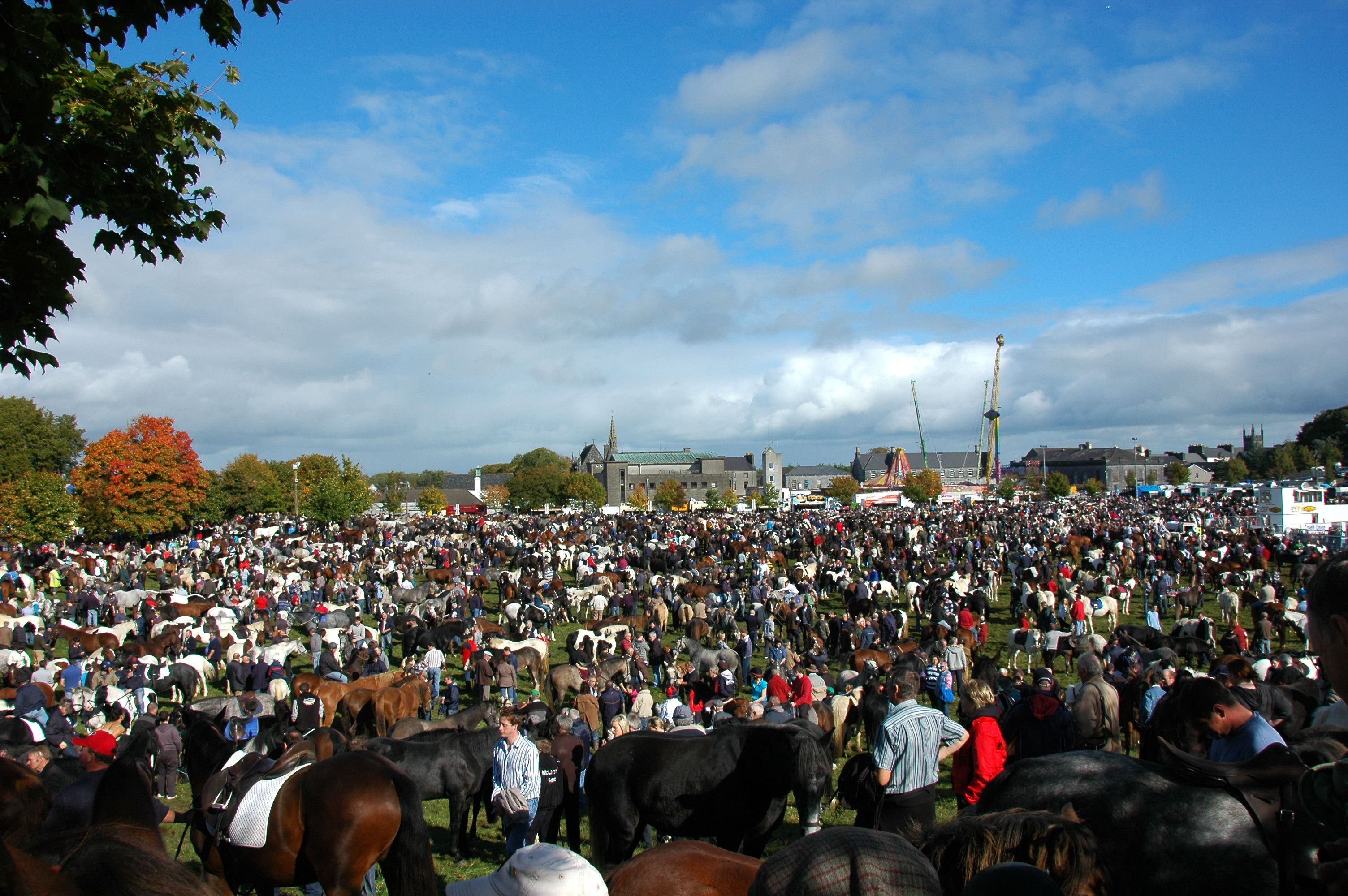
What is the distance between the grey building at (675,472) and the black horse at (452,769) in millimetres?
104167

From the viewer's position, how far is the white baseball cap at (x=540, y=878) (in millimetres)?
2914

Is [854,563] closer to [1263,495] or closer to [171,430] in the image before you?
[1263,495]

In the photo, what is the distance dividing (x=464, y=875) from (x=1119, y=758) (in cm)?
594

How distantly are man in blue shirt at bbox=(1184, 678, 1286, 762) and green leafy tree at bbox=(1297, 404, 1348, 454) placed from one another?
10694 cm

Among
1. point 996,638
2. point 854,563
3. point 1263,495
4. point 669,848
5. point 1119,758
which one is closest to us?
point 1119,758

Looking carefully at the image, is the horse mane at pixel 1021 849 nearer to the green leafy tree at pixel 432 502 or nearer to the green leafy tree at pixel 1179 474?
the green leafy tree at pixel 432 502

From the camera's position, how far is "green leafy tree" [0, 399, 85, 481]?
182ft

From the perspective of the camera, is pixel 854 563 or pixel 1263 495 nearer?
pixel 854 563

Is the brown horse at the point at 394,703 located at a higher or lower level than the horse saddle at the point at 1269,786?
lower

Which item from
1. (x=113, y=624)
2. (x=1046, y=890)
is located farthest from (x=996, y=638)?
(x=113, y=624)

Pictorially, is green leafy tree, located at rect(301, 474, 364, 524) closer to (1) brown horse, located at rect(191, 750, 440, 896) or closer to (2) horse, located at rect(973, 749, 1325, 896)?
(1) brown horse, located at rect(191, 750, 440, 896)

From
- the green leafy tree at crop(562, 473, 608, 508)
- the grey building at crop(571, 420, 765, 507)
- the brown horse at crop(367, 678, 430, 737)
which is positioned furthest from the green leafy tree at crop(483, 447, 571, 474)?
the brown horse at crop(367, 678, 430, 737)

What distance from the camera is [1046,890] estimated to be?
5.19ft

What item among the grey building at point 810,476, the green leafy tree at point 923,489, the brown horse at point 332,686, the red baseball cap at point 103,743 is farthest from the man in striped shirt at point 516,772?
the grey building at point 810,476
